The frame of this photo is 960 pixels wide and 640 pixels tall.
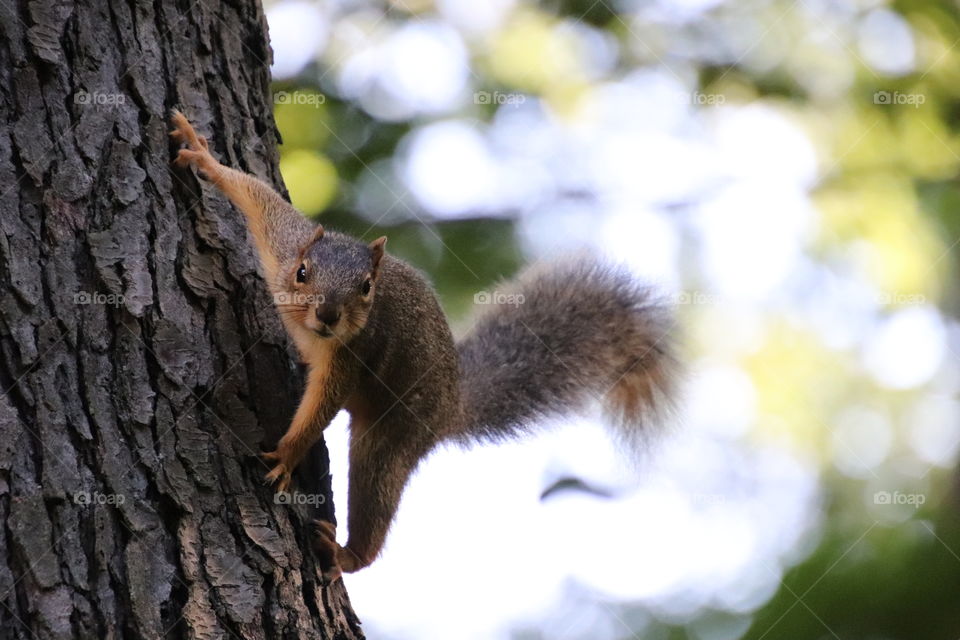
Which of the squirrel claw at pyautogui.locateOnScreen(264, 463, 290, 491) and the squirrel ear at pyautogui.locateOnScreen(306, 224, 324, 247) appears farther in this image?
the squirrel ear at pyautogui.locateOnScreen(306, 224, 324, 247)

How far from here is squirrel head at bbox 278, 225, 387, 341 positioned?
9.93 ft

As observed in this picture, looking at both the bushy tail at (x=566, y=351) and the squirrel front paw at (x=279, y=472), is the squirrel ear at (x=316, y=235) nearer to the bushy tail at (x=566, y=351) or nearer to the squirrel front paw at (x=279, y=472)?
the bushy tail at (x=566, y=351)

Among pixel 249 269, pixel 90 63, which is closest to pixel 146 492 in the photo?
pixel 249 269

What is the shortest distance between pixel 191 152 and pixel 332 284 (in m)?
0.69

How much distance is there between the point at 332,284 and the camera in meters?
3.14

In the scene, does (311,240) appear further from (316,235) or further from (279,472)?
(279,472)

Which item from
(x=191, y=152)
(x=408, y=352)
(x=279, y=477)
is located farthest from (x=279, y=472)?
(x=408, y=352)

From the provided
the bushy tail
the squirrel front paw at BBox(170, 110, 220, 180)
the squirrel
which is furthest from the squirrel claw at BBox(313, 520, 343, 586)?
the bushy tail

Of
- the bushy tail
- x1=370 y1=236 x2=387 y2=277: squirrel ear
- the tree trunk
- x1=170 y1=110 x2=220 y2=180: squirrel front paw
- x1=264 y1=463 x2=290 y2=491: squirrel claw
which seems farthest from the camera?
the bushy tail

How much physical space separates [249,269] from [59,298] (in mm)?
577

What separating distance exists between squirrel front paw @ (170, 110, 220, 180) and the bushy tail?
143 centimetres

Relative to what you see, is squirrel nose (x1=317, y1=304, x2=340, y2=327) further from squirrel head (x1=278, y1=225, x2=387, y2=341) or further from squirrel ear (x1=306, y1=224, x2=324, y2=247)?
squirrel ear (x1=306, y1=224, x2=324, y2=247)

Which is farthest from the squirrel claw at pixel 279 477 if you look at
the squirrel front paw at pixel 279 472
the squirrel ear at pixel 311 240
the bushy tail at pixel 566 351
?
the bushy tail at pixel 566 351

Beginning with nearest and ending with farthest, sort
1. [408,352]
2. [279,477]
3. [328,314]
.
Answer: [279,477] < [328,314] < [408,352]
